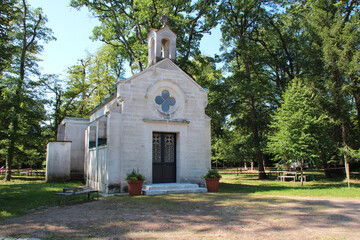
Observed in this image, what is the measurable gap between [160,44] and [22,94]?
13.3m

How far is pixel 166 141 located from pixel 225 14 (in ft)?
52.3

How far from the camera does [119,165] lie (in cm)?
1297

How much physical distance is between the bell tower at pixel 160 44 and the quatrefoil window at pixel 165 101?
2.08 metres

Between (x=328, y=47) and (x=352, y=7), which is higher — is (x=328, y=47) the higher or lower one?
the lower one

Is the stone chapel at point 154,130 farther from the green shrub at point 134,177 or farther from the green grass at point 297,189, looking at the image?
the green grass at point 297,189

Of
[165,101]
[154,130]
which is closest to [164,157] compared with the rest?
[154,130]

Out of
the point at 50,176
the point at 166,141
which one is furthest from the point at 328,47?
the point at 50,176

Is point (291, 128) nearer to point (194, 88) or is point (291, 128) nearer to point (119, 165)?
point (194, 88)

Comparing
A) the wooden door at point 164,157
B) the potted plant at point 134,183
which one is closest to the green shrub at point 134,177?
the potted plant at point 134,183

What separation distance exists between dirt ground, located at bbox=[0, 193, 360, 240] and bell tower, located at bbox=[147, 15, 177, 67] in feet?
28.8

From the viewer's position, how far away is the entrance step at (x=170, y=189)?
1230cm

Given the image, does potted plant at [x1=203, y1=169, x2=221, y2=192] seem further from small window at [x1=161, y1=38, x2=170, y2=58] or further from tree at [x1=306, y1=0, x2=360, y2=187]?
tree at [x1=306, y1=0, x2=360, y2=187]

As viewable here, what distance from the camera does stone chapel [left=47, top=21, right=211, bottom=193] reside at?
13055 millimetres

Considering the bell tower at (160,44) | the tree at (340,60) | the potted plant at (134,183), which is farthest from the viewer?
the tree at (340,60)
